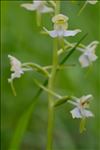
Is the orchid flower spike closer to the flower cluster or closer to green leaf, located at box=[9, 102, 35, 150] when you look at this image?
the flower cluster

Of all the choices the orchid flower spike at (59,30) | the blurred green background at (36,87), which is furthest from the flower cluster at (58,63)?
the blurred green background at (36,87)

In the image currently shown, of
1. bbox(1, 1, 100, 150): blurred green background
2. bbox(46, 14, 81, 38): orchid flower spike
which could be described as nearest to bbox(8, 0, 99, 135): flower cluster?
bbox(46, 14, 81, 38): orchid flower spike

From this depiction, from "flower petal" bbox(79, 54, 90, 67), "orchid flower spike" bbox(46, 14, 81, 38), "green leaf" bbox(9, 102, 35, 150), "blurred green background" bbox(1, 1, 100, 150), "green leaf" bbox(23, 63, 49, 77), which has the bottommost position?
"green leaf" bbox(9, 102, 35, 150)

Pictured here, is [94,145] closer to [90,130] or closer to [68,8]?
[90,130]

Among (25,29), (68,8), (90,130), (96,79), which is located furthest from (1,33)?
(90,130)

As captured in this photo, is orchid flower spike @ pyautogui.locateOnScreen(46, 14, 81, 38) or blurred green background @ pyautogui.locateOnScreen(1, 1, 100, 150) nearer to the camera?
orchid flower spike @ pyautogui.locateOnScreen(46, 14, 81, 38)

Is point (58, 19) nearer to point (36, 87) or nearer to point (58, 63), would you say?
point (58, 63)

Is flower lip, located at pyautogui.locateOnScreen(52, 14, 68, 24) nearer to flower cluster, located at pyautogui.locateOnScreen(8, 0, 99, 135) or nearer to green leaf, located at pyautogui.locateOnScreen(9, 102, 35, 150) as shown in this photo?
flower cluster, located at pyautogui.locateOnScreen(8, 0, 99, 135)

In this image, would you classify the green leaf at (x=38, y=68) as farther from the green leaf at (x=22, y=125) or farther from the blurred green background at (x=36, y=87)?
the blurred green background at (x=36, y=87)

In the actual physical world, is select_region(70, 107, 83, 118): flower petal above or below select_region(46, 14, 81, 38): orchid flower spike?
below
